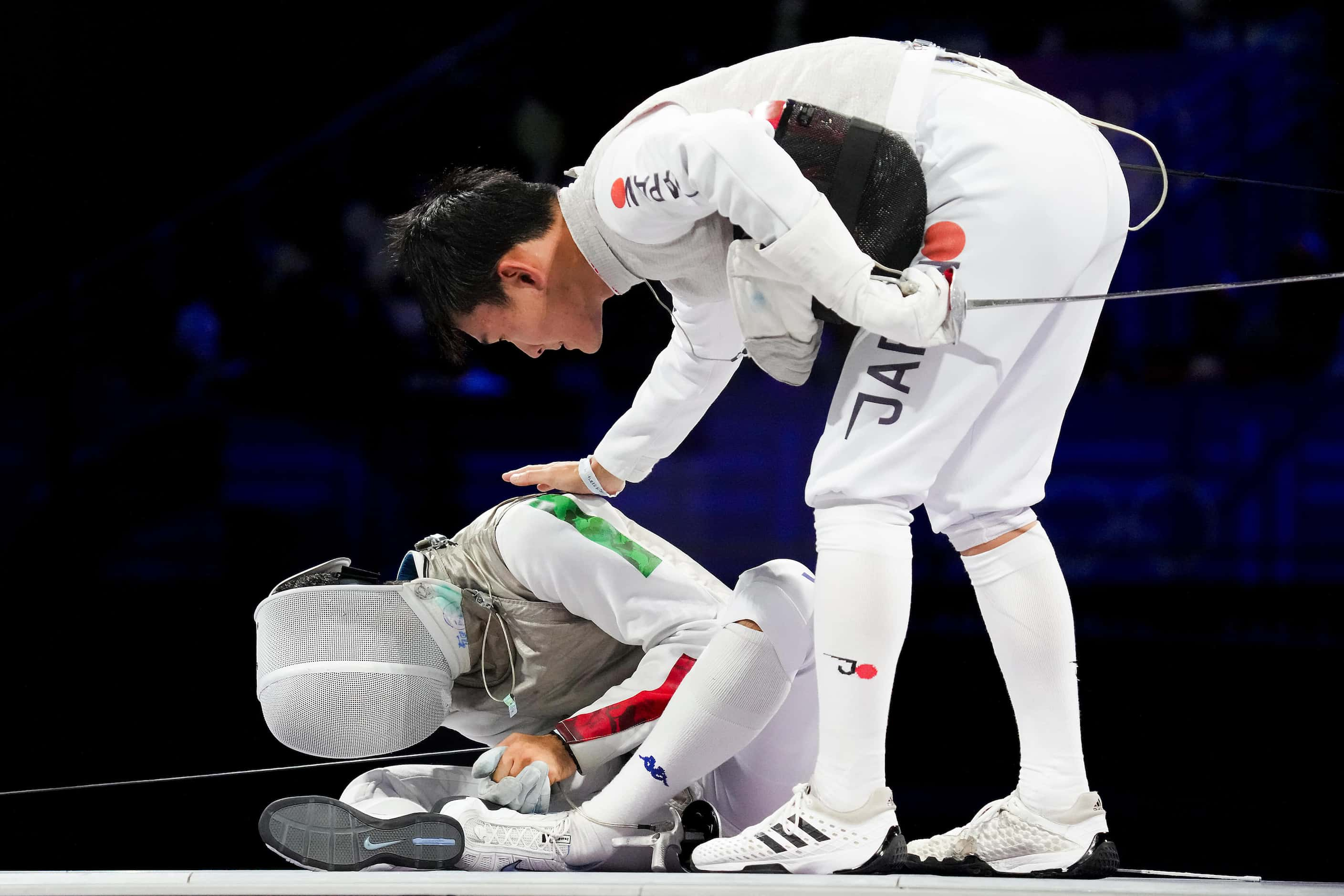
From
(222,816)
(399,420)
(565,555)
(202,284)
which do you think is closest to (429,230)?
(565,555)

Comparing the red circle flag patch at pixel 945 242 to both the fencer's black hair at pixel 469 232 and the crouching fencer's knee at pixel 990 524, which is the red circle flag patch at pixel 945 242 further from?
the fencer's black hair at pixel 469 232

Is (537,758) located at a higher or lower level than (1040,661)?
lower

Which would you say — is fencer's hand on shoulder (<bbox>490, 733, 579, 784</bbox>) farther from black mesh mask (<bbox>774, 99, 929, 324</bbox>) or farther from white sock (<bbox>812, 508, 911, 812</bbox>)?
black mesh mask (<bbox>774, 99, 929, 324</bbox>)

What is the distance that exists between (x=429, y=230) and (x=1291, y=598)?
235 cm

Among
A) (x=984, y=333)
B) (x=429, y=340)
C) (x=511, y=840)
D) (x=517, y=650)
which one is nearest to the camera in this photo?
(x=984, y=333)

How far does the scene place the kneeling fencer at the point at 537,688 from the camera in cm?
139

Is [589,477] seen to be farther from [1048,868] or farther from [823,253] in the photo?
[1048,868]

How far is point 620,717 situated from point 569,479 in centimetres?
34

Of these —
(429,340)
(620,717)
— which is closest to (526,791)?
(620,717)

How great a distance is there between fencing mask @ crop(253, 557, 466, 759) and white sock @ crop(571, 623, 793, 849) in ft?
0.89

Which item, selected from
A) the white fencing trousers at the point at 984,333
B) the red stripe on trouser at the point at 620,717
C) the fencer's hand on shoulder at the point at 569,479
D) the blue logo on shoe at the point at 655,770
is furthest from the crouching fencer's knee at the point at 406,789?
the white fencing trousers at the point at 984,333

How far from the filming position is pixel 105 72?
9.70ft

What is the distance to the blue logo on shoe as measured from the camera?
1.40 metres

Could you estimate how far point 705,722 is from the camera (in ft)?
4.56
